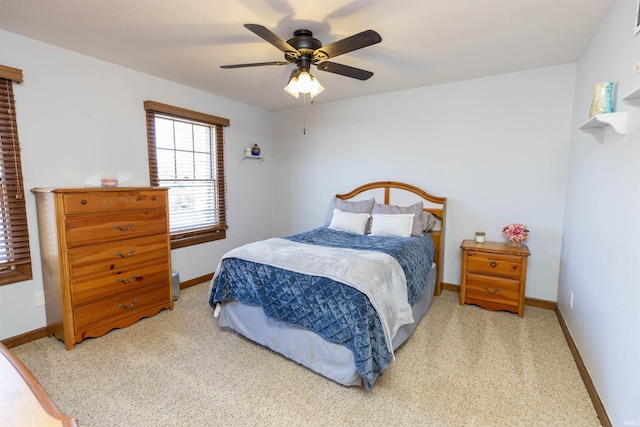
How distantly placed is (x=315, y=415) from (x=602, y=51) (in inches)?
120

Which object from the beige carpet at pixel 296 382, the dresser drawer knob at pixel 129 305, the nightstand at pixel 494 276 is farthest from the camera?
the nightstand at pixel 494 276

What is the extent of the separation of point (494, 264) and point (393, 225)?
3.41ft

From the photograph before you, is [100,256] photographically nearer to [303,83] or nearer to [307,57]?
[303,83]

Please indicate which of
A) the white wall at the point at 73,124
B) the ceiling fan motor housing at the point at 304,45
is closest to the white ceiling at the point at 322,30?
the ceiling fan motor housing at the point at 304,45

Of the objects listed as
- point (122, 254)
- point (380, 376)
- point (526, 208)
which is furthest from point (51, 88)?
point (526, 208)

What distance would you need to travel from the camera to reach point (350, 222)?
3543mm

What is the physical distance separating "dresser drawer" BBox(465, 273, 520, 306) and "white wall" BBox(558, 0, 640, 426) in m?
0.42

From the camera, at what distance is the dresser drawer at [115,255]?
2.37 m

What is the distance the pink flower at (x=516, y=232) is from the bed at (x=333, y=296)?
2.54 ft

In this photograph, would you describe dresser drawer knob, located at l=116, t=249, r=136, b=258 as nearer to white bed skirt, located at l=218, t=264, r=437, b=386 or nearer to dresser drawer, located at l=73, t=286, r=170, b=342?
dresser drawer, located at l=73, t=286, r=170, b=342

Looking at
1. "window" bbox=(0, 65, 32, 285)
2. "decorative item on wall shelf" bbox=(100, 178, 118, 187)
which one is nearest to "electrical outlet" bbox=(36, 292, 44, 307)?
"window" bbox=(0, 65, 32, 285)

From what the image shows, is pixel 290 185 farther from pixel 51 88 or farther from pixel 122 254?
pixel 51 88

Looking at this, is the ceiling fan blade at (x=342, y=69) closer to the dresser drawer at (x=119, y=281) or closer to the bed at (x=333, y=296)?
the bed at (x=333, y=296)

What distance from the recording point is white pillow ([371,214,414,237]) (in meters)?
3.26
